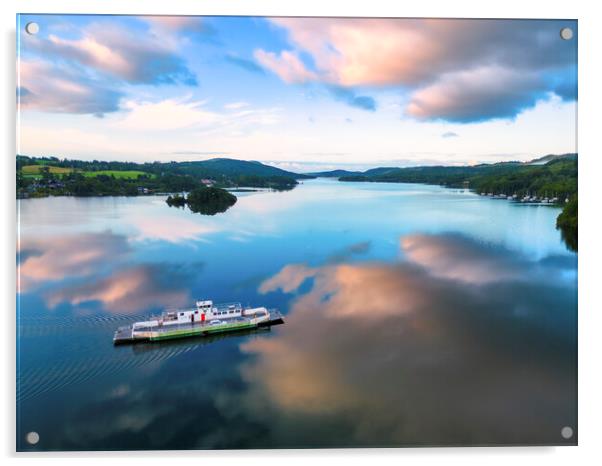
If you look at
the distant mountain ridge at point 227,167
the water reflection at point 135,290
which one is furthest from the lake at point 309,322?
the distant mountain ridge at point 227,167

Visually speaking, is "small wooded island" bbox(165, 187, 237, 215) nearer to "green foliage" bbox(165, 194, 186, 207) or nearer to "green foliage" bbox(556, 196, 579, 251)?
"green foliage" bbox(165, 194, 186, 207)

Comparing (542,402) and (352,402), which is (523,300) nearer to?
(542,402)

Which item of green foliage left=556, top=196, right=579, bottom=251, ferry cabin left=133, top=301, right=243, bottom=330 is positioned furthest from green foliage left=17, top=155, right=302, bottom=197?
green foliage left=556, top=196, right=579, bottom=251

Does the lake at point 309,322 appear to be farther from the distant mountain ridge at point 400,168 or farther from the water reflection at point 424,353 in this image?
the distant mountain ridge at point 400,168

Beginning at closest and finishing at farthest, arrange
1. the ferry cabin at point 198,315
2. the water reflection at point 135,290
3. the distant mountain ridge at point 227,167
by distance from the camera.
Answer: the water reflection at point 135,290
the ferry cabin at point 198,315
the distant mountain ridge at point 227,167

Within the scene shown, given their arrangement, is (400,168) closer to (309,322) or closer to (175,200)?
(309,322)

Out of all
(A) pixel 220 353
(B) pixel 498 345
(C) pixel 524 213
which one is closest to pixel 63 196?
(A) pixel 220 353

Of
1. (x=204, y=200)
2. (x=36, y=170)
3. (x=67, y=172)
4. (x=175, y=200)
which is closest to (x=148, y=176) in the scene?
(x=175, y=200)

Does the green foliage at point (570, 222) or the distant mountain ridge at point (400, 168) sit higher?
the distant mountain ridge at point (400, 168)
